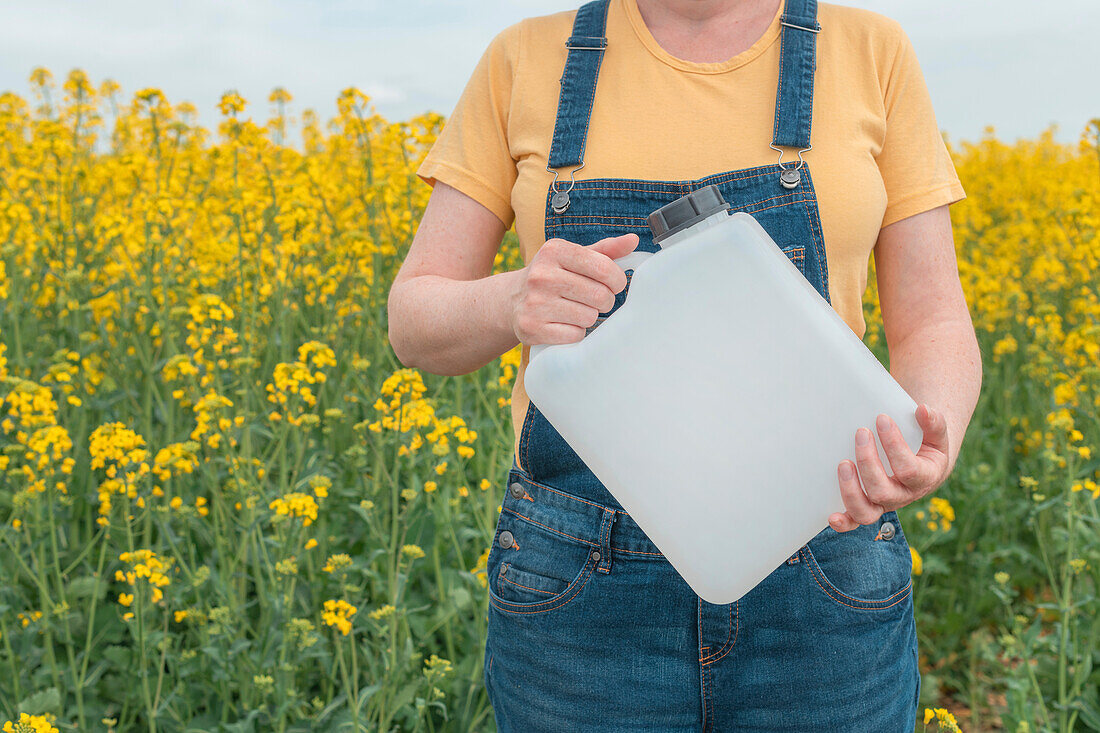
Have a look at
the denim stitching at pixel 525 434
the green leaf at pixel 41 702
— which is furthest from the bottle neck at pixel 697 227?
the green leaf at pixel 41 702

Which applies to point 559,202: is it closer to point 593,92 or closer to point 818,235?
point 593,92

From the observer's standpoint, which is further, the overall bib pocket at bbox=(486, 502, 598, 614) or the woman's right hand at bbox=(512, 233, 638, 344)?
the overall bib pocket at bbox=(486, 502, 598, 614)

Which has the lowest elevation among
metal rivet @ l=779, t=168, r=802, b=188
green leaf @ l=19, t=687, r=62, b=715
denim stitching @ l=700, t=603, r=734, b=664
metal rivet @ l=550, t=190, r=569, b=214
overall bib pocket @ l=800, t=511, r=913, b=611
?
green leaf @ l=19, t=687, r=62, b=715

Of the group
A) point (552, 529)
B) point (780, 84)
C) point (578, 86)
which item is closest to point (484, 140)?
point (578, 86)

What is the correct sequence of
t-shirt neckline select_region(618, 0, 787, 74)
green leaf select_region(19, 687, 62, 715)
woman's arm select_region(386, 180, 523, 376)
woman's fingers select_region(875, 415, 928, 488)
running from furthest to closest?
green leaf select_region(19, 687, 62, 715) < t-shirt neckline select_region(618, 0, 787, 74) < woman's arm select_region(386, 180, 523, 376) < woman's fingers select_region(875, 415, 928, 488)

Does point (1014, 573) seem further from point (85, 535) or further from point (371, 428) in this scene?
point (85, 535)

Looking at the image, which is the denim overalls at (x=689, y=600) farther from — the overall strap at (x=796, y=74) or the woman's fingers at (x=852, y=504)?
the woman's fingers at (x=852, y=504)

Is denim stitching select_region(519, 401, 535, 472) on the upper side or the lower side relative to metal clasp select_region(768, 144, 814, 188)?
lower

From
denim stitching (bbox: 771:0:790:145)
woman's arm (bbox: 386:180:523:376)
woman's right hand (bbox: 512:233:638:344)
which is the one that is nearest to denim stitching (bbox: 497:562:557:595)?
woman's arm (bbox: 386:180:523:376)

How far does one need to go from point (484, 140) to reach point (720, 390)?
50 centimetres

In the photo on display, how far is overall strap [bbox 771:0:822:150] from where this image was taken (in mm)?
1090

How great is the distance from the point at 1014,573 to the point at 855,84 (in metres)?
2.69

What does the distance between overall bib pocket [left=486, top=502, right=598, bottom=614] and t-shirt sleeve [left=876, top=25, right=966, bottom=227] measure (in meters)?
0.55

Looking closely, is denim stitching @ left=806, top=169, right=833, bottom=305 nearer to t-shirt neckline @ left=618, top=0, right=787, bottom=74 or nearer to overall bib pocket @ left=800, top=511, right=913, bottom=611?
t-shirt neckline @ left=618, top=0, right=787, bottom=74
